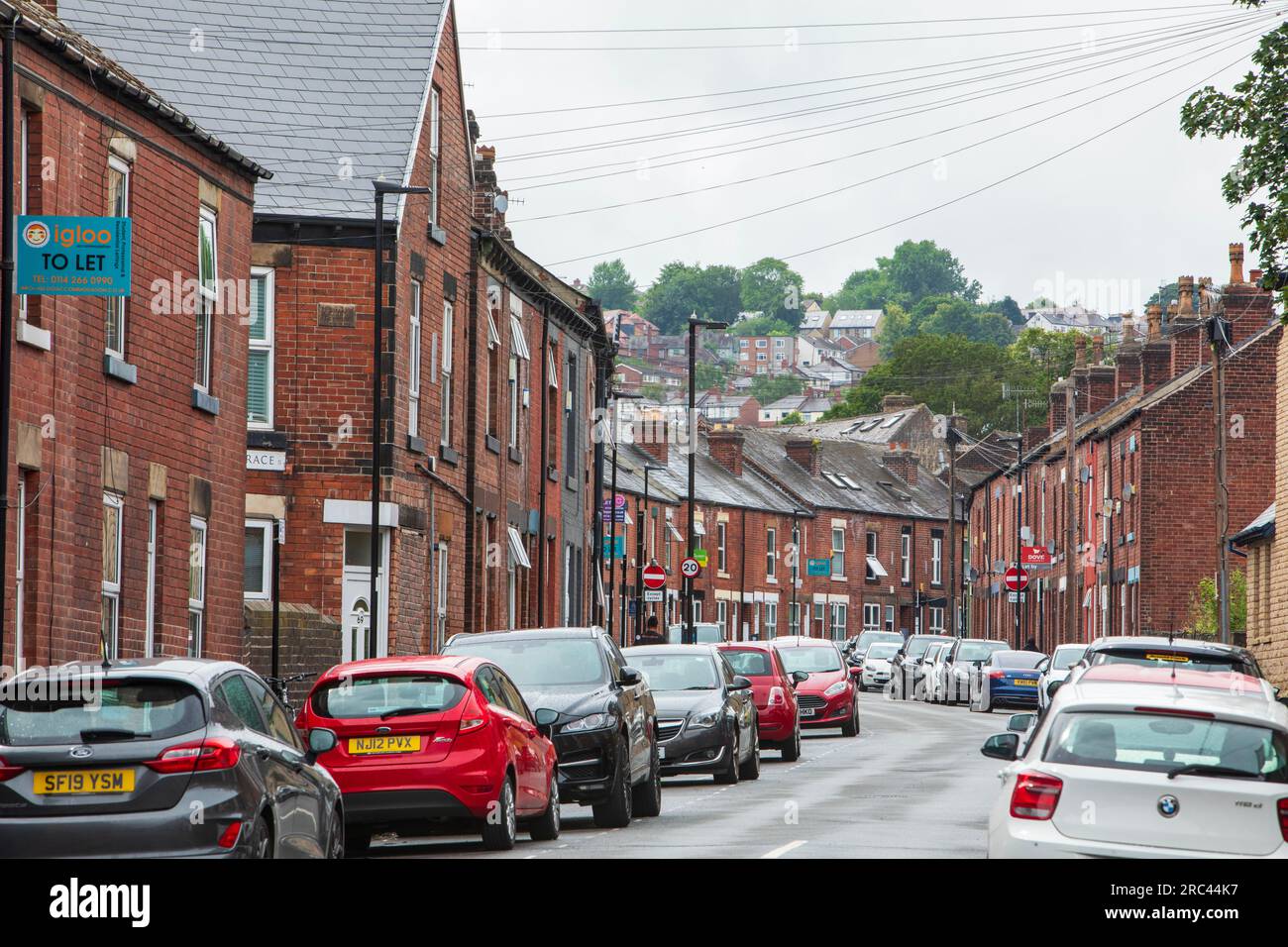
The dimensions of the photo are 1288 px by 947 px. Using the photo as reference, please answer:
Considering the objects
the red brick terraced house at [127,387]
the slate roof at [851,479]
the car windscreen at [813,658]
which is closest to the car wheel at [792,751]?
the car windscreen at [813,658]

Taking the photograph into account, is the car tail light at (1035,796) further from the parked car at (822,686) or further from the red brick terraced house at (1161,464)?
the red brick terraced house at (1161,464)

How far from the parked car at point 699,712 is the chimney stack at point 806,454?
70.6m

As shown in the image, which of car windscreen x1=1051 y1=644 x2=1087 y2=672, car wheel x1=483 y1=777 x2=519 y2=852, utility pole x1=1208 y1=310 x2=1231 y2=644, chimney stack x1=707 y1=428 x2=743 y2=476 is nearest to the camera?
car wheel x1=483 y1=777 x2=519 y2=852

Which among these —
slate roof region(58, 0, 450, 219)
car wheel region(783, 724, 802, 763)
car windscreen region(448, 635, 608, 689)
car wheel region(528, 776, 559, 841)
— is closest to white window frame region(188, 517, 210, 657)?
car windscreen region(448, 635, 608, 689)

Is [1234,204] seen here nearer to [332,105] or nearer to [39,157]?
[39,157]

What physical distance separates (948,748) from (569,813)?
1368 centimetres

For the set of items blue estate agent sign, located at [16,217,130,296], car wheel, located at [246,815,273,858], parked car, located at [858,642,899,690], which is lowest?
parked car, located at [858,642,899,690]

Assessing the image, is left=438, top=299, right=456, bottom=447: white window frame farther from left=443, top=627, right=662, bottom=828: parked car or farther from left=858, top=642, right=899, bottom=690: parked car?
left=858, top=642, right=899, bottom=690: parked car

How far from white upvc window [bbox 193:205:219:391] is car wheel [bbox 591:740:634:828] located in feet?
23.6

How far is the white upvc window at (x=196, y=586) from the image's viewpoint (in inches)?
915

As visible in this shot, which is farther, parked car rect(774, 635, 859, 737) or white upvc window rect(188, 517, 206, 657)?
parked car rect(774, 635, 859, 737)

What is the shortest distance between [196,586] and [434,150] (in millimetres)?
12871

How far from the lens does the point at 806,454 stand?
97.6 metres

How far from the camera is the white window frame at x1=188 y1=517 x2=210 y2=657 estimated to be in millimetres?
23297
